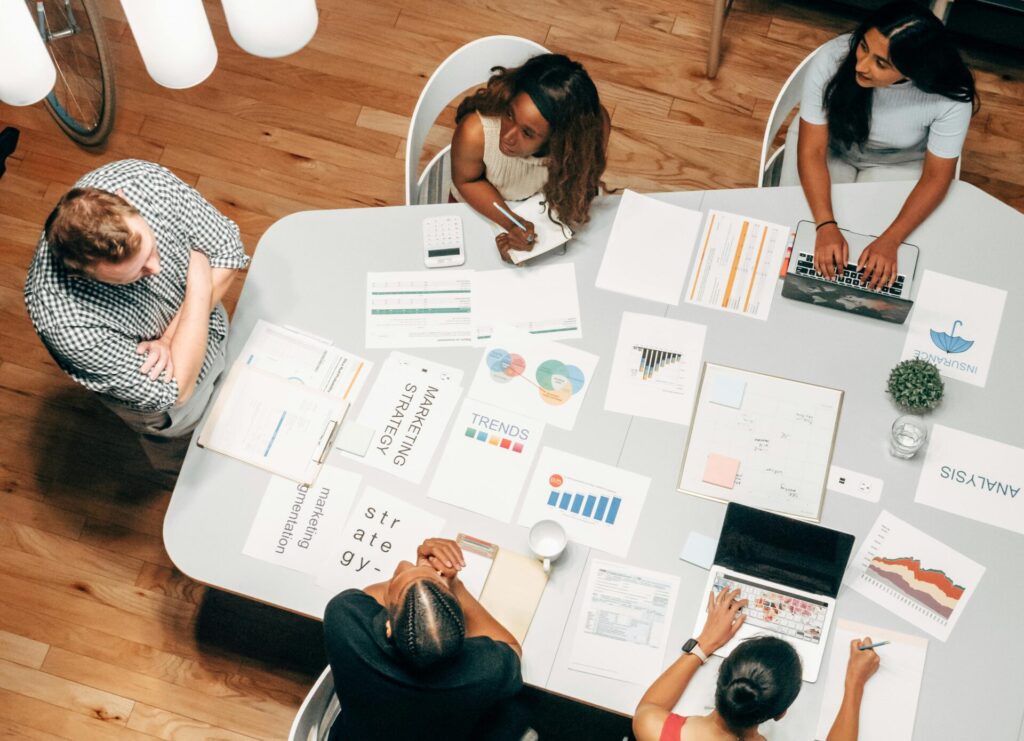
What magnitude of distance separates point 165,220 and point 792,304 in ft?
4.86

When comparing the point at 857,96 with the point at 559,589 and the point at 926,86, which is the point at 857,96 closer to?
the point at 926,86

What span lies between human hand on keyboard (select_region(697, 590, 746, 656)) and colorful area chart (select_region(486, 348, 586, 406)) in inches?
22.1

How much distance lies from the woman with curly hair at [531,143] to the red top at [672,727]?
44.0 inches

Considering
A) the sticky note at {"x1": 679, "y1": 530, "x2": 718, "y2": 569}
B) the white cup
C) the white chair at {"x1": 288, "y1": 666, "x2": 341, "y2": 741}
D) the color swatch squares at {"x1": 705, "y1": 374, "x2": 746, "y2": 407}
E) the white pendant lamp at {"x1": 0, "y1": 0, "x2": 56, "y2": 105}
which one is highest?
the white pendant lamp at {"x1": 0, "y1": 0, "x2": 56, "y2": 105}

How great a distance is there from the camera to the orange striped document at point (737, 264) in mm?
2270

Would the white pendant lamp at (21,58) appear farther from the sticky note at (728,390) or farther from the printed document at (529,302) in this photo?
the sticky note at (728,390)

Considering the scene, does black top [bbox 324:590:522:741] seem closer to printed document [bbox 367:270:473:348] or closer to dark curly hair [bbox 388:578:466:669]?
dark curly hair [bbox 388:578:466:669]

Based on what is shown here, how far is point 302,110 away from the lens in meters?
3.36

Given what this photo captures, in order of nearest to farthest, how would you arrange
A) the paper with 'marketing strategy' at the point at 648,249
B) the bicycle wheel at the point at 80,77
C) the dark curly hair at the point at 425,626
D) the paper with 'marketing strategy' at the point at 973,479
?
the dark curly hair at the point at 425,626 < the paper with 'marketing strategy' at the point at 973,479 < the paper with 'marketing strategy' at the point at 648,249 < the bicycle wheel at the point at 80,77

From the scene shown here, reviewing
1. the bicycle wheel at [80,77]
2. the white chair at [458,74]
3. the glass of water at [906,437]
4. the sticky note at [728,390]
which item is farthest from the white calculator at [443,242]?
the bicycle wheel at [80,77]

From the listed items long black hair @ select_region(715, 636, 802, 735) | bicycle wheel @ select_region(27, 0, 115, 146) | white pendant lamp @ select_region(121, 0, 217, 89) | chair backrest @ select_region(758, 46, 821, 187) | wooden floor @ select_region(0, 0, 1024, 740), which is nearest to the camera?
white pendant lamp @ select_region(121, 0, 217, 89)

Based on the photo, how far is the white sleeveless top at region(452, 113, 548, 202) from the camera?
2320 mm

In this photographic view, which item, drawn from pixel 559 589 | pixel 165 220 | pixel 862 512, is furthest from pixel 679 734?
pixel 165 220

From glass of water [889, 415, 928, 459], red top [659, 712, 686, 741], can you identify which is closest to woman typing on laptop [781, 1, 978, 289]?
glass of water [889, 415, 928, 459]
